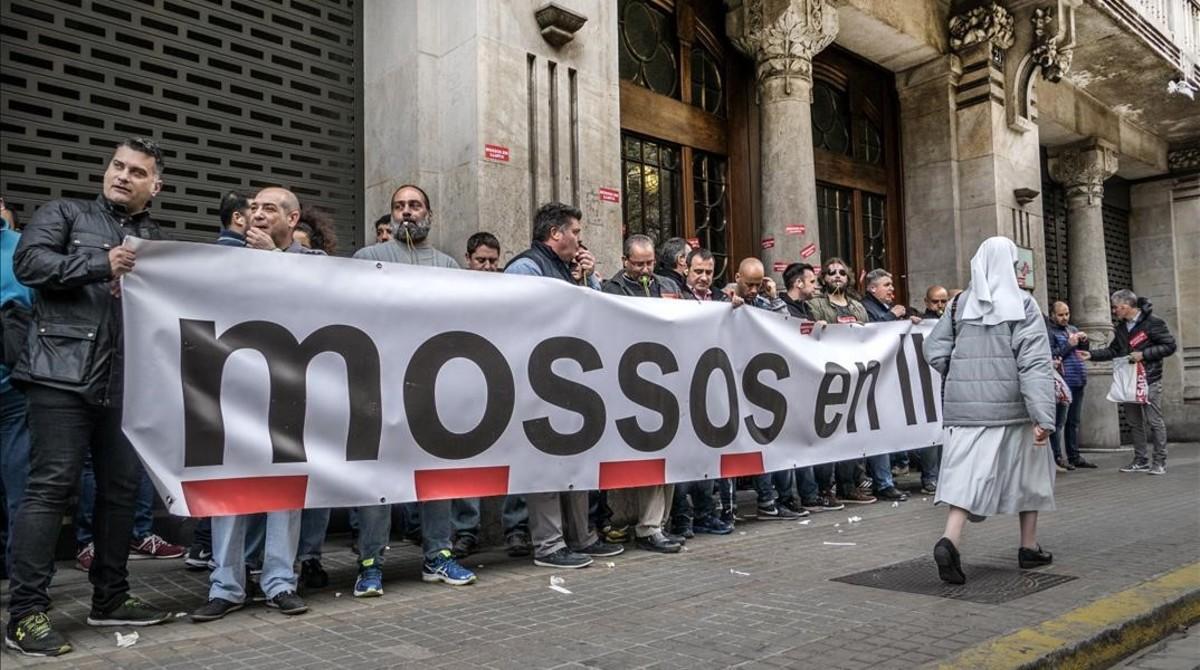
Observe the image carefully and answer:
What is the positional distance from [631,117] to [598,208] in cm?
275

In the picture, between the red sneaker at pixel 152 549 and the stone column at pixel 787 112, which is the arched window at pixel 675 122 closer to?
the stone column at pixel 787 112

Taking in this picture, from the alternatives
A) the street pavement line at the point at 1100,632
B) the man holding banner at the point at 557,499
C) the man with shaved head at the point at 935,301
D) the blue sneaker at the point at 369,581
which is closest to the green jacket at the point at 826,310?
the man with shaved head at the point at 935,301

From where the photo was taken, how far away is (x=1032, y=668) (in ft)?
11.8

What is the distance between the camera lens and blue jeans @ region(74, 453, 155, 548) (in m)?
5.45

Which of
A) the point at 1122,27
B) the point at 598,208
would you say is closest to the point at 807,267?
the point at 598,208

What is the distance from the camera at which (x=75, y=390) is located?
388 cm

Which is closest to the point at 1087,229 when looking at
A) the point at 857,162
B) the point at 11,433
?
the point at 857,162

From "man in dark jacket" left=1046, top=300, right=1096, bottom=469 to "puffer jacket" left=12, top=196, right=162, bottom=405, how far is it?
1100 centimetres

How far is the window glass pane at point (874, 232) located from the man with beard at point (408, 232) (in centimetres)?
915

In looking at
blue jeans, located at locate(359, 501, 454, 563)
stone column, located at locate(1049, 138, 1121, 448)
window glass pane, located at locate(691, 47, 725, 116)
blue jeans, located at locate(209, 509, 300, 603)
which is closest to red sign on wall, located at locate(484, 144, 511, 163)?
blue jeans, located at locate(359, 501, 454, 563)

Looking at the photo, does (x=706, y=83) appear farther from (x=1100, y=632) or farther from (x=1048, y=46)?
(x=1100, y=632)

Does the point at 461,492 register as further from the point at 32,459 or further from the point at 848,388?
the point at 848,388

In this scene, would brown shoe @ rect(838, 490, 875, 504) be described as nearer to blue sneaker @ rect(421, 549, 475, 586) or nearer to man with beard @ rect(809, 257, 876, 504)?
man with beard @ rect(809, 257, 876, 504)

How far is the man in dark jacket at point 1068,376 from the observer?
11805 mm
